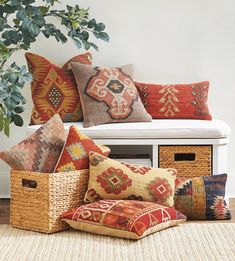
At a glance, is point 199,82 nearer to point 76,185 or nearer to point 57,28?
point 57,28

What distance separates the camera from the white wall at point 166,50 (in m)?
5.66

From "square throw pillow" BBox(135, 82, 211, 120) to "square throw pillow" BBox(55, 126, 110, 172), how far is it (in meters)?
1.06

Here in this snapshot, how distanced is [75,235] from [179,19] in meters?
2.17

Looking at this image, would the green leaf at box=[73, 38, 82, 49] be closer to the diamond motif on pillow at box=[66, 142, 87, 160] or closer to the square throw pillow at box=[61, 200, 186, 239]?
the diamond motif on pillow at box=[66, 142, 87, 160]

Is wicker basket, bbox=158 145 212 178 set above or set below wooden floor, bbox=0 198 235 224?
above

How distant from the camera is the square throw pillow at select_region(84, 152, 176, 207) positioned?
4344 millimetres

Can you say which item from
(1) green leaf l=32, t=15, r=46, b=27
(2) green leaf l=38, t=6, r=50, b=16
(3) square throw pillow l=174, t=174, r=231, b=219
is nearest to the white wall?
(2) green leaf l=38, t=6, r=50, b=16

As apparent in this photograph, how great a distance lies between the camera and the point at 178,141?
502 centimetres

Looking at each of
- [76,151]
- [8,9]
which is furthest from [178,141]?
[8,9]

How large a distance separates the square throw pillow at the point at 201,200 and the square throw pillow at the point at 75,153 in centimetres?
56

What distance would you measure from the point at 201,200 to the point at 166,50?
4.95 feet

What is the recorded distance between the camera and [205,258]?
3.62 m

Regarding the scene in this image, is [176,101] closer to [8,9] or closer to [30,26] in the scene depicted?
[30,26]

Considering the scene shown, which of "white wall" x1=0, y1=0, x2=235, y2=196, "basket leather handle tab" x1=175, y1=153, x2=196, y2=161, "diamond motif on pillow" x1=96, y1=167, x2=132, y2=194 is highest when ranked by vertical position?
"white wall" x1=0, y1=0, x2=235, y2=196
